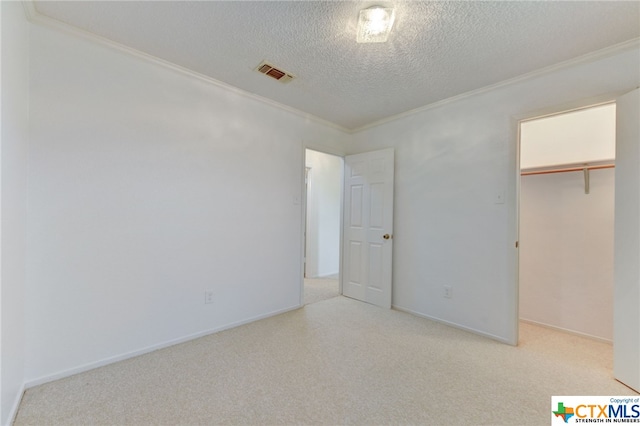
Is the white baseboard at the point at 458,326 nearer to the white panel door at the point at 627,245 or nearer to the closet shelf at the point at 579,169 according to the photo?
the white panel door at the point at 627,245

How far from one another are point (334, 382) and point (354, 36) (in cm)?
241

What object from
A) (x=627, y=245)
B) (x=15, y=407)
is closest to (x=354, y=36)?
(x=627, y=245)

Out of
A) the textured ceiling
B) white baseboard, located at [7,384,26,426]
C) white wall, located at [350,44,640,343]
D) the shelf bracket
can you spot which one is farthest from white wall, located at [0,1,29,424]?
the shelf bracket

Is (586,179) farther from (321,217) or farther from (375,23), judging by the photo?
(321,217)

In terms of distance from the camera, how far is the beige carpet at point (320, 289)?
3707 mm

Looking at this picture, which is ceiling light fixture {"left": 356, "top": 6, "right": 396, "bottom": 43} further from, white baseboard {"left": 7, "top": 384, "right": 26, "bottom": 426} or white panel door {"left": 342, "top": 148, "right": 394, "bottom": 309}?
white baseboard {"left": 7, "top": 384, "right": 26, "bottom": 426}

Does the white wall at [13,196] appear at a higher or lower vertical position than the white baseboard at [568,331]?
higher

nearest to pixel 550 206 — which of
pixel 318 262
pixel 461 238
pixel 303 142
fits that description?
pixel 461 238

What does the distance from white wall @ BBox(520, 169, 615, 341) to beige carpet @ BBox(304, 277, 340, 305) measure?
2.33m

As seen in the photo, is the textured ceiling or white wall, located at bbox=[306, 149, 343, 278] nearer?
the textured ceiling

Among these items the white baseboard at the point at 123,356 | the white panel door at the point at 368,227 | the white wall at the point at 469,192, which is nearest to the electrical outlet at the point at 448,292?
the white wall at the point at 469,192

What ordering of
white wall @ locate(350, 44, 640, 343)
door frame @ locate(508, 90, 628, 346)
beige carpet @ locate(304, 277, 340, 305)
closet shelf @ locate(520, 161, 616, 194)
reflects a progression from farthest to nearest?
beige carpet @ locate(304, 277, 340, 305) < closet shelf @ locate(520, 161, 616, 194) < door frame @ locate(508, 90, 628, 346) < white wall @ locate(350, 44, 640, 343)

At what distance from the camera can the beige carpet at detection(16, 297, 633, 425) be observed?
1.53 meters

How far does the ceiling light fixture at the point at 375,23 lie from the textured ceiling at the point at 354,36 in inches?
1.6
